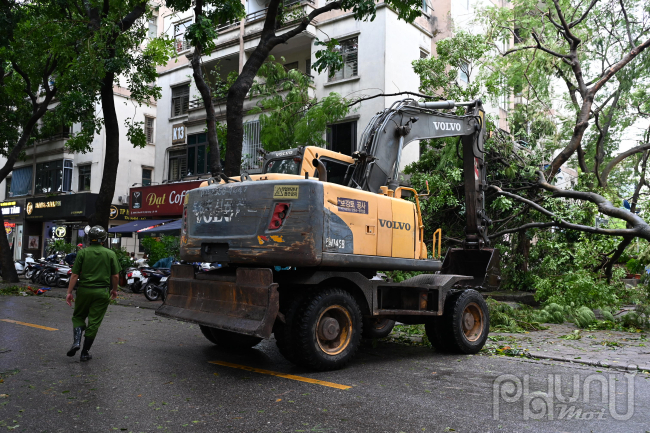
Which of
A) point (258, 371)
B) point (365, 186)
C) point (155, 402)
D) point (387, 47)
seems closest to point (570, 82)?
point (387, 47)

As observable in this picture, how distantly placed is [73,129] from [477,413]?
33.1 m

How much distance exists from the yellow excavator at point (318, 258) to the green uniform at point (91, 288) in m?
0.86

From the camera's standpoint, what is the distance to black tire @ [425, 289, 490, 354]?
26.5 ft

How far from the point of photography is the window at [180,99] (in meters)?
27.3

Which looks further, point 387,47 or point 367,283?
point 387,47

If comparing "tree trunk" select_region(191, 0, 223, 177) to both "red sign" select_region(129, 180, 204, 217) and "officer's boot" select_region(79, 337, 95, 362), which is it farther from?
"red sign" select_region(129, 180, 204, 217)

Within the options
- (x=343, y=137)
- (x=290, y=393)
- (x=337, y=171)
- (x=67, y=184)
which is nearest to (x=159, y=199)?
(x=67, y=184)

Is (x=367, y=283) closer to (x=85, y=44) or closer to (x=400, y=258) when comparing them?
(x=400, y=258)

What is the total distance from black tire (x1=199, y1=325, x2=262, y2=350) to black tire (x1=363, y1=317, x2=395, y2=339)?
193 centimetres

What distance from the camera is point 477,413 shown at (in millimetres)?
5066

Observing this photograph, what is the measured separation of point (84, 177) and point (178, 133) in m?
8.92

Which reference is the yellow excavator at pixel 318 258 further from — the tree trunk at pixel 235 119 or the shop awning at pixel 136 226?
the shop awning at pixel 136 226

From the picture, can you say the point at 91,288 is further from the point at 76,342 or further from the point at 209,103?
the point at 209,103

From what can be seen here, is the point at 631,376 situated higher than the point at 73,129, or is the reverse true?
the point at 73,129
